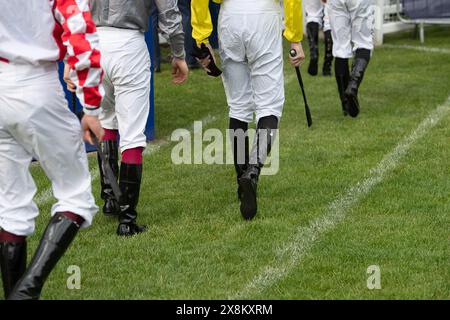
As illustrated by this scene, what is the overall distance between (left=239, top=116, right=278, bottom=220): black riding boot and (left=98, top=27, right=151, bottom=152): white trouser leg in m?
0.71

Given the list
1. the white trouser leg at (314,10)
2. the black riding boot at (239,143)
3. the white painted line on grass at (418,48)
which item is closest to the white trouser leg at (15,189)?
the black riding boot at (239,143)

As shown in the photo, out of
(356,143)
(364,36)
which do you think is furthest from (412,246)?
(364,36)

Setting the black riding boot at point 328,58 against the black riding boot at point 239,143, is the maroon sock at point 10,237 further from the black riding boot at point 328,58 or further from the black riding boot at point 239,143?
the black riding boot at point 328,58

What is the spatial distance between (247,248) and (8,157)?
1.75 m

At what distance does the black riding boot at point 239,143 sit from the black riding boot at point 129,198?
87 cm

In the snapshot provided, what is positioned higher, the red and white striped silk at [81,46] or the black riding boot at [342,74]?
the red and white striped silk at [81,46]

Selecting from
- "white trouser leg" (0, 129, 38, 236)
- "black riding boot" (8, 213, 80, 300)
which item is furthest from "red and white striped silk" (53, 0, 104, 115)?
"black riding boot" (8, 213, 80, 300)

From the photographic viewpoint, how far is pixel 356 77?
9789 mm

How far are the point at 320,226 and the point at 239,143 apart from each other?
3.33 feet

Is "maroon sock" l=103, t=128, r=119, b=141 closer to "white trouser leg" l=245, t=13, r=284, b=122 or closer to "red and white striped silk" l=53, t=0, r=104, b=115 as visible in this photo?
"white trouser leg" l=245, t=13, r=284, b=122

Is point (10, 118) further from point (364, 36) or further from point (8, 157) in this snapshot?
point (364, 36)

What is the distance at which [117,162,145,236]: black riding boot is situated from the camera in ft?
20.8

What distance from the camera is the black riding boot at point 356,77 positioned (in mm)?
9719

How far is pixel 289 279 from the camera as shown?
5402mm
